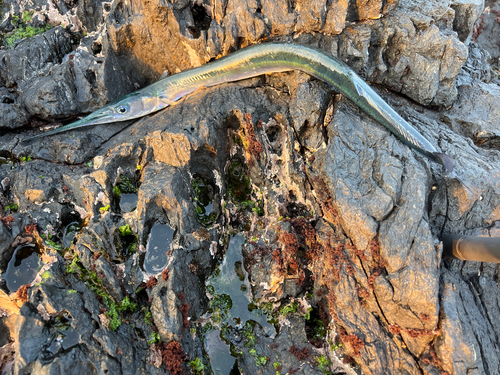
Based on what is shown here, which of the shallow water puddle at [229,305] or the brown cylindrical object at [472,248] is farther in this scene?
the shallow water puddle at [229,305]

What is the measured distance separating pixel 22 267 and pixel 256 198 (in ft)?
16.2

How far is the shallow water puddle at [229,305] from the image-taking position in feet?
20.8

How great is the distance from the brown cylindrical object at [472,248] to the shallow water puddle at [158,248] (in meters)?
5.29

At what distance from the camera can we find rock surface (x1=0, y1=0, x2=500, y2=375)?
5.71 metres

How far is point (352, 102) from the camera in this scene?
23.5 ft

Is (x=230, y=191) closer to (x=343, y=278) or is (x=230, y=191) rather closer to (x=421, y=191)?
(x=343, y=278)

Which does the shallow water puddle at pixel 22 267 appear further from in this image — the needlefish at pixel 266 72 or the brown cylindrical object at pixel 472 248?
the brown cylindrical object at pixel 472 248

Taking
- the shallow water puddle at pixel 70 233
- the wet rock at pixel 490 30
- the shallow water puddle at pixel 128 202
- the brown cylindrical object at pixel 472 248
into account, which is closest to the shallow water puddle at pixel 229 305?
the shallow water puddle at pixel 128 202

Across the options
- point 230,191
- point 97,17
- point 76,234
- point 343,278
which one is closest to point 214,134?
point 230,191

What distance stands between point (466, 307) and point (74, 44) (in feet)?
36.4

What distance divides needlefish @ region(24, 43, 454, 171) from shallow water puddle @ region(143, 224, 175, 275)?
313 centimetres

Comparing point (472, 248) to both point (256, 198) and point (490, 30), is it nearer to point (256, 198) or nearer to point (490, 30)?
point (256, 198)

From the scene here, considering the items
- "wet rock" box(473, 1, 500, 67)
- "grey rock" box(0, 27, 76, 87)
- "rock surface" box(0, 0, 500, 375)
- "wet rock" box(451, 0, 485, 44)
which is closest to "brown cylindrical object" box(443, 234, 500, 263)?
"rock surface" box(0, 0, 500, 375)

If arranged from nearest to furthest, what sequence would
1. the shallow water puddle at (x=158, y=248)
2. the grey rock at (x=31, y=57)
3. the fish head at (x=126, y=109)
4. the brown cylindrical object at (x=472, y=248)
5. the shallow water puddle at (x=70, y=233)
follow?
1. the brown cylindrical object at (x=472, y=248)
2. the shallow water puddle at (x=158, y=248)
3. the shallow water puddle at (x=70, y=233)
4. the fish head at (x=126, y=109)
5. the grey rock at (x=31, y=57)
